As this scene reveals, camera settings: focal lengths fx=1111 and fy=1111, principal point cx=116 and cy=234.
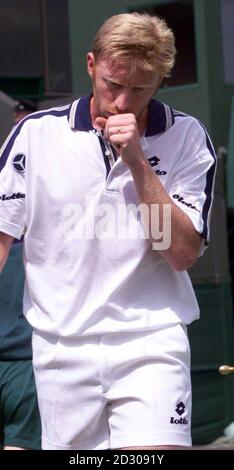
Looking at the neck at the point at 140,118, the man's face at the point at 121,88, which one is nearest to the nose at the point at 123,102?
the man's face at the point at 121,88

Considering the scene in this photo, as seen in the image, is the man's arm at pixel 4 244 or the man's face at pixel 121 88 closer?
the man's face at pixel 121 88

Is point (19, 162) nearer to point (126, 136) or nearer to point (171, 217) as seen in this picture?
point (126, 136)

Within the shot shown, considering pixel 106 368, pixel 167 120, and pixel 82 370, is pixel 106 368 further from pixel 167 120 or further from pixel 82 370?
pixel 167 120

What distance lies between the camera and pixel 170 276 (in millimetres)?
3029

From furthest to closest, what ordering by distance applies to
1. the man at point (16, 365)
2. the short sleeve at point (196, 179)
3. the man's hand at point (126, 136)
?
the man at point (16, 365) → the short sleeve at point (196, 179) → the man's hand at point (126, 136)

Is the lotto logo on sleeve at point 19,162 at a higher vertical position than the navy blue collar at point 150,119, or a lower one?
lower

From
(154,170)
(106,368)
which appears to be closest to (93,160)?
(154,170)

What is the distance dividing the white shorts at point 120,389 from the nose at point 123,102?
0.60 metres

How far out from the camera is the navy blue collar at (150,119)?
309 cm

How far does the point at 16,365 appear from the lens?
14.8 feet

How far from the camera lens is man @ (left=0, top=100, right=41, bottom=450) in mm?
4469

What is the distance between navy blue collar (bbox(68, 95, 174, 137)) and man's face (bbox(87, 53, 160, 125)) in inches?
3.2

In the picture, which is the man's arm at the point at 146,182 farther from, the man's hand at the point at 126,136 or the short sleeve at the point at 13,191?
the short sleeve at the point at 13,191

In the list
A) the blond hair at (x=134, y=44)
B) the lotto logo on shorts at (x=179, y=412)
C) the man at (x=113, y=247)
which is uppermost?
the blond hair at (x=134, y=44)
